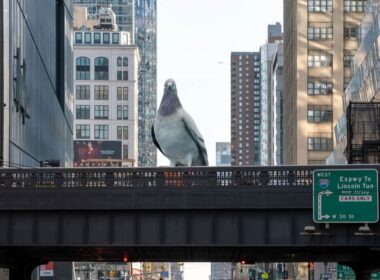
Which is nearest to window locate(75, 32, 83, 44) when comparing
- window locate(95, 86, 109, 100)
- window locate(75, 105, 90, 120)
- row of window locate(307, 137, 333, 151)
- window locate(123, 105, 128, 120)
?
window locate(95, 86, 109, 100)

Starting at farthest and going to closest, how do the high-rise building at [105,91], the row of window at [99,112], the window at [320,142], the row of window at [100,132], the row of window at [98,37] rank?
the row of window at [98,37]
the row of window at [100,132]
the high-rise building at [105,91]
the row of window at [99,112]
the window at [320,142]

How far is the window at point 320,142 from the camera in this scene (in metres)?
136

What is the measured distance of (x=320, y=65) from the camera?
451 ft

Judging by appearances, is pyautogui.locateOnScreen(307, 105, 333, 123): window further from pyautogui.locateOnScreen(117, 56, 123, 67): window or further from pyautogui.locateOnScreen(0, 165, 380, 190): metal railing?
pyautogui.locateOnScreen(0, 165, 380, 190): metal railing

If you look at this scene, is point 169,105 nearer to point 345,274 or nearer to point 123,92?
point 345,274

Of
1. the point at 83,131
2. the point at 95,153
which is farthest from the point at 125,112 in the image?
the point at 95,153

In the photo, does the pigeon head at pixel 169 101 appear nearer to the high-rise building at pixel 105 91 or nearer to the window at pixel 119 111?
the high-rise building at pixel 105 91

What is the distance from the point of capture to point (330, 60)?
137 m

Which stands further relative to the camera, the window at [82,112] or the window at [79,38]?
the window at [79,38]

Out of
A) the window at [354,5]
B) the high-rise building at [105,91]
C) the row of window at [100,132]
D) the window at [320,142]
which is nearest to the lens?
the window at [320,142]

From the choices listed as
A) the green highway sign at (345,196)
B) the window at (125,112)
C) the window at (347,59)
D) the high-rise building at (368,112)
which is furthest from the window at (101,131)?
the green highway sign at (345,196)

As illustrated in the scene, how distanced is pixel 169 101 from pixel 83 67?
148 metres

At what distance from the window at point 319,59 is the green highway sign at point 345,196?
340ft

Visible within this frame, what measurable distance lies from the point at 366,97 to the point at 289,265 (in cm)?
7222
